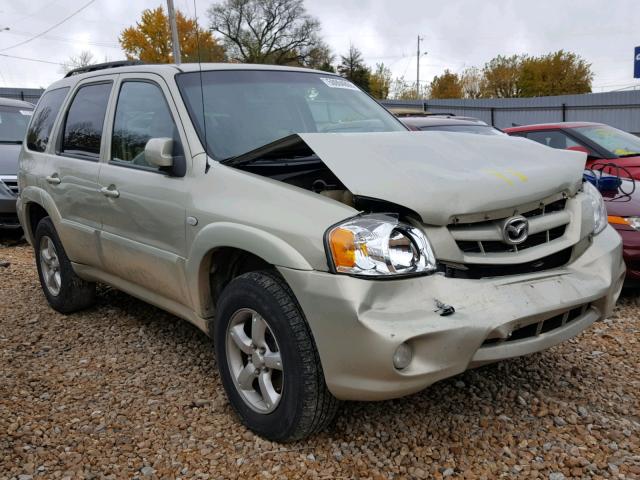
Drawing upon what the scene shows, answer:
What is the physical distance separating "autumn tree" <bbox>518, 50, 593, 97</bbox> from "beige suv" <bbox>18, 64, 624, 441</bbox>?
51815 mm

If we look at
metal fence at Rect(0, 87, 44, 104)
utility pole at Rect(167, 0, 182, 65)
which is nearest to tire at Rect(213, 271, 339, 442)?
utility pole at Rect(167, 0, 182, 65)

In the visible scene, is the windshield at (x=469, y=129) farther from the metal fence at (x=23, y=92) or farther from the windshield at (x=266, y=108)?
the metal fence at (x=23, y=92)

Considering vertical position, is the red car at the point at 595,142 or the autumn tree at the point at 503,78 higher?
the autumn tree at the point at 503,78

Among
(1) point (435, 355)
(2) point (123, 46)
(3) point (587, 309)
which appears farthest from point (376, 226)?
(2) point (123, 46)

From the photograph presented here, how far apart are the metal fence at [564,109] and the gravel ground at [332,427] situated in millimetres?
18132

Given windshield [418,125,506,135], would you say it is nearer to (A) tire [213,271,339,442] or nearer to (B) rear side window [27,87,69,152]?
(B) rear side window [27,87,69,152]

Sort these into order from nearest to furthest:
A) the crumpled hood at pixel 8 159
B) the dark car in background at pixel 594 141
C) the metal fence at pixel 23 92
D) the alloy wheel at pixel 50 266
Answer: the alloy wheel at pixel 50 266 < the dark car in background at pixel 594 141 < the crumpled hood at pixel 8 159 < the metal fence at pixel 23 92

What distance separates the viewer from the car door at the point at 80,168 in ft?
13.0

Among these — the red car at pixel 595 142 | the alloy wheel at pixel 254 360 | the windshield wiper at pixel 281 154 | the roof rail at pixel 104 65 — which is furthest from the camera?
the red car at pixel 595 142

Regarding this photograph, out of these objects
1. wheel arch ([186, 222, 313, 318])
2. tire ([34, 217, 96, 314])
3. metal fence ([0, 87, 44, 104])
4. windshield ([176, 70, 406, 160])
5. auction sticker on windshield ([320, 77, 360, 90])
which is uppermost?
metal fence ([0, 87, 44, 104])

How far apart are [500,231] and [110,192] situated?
2.32 m

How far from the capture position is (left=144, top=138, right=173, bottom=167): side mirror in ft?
10.1

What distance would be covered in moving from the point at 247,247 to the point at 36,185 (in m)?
2.76

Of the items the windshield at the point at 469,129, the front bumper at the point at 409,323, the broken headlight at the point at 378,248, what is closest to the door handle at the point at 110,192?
the front bumper at the point at 409,323
